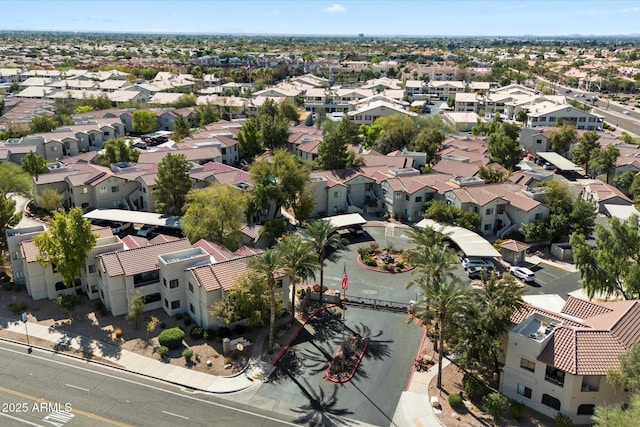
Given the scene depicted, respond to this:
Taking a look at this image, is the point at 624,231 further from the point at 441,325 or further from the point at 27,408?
the point at 27,408

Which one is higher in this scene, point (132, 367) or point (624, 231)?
point (624, 231)

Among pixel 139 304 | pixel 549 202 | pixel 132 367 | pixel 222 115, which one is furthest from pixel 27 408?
pixel 222 115

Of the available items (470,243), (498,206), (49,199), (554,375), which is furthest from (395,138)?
(554,375)

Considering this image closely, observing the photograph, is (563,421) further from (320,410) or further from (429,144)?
(429,144)

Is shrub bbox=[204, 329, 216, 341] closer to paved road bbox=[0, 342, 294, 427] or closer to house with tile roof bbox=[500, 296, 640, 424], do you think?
paved road bbox=[0, 342, 294, 427]

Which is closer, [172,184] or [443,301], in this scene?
[443,301]
